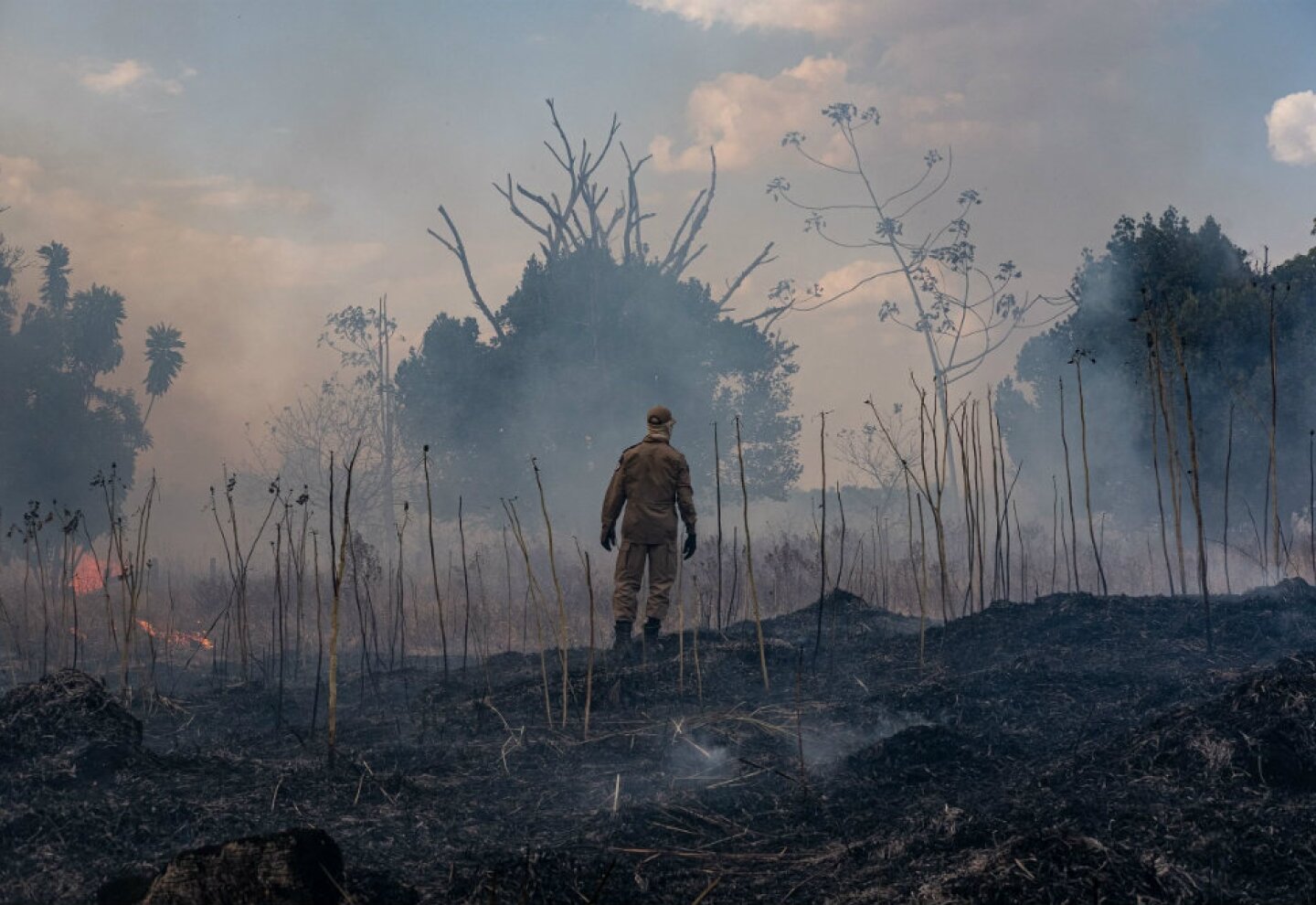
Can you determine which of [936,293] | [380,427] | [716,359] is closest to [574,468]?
[716,359]

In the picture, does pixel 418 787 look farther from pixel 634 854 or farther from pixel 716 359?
pixel 716 359

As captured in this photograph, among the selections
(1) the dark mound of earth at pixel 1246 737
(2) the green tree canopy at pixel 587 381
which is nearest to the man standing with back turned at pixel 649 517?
(1) the dark mound of earth at pixel 1246 737

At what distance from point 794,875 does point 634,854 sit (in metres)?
0.64

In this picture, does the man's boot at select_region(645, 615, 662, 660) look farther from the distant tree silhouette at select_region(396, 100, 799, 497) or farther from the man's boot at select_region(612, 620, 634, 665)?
the distant tree silhouette at select_region(396, 100, 799, 497)

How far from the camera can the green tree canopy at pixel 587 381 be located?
71.8ft

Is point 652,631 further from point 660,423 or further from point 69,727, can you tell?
point 69,727

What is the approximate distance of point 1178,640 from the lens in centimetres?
775

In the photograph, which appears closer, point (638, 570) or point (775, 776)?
point (775, 776)

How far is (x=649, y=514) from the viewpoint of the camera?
933 centimetres

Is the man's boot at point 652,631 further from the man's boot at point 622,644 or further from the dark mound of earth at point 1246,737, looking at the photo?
the dark mound of earth at point 1246,737

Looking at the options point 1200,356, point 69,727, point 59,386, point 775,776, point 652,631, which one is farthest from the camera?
point 59,386

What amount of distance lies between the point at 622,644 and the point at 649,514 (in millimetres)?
1130

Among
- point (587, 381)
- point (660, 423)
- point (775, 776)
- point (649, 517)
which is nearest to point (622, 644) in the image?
point (649, 517)

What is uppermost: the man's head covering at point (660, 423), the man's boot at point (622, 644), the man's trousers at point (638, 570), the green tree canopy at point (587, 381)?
the green tree canopy at point (587, 381)
